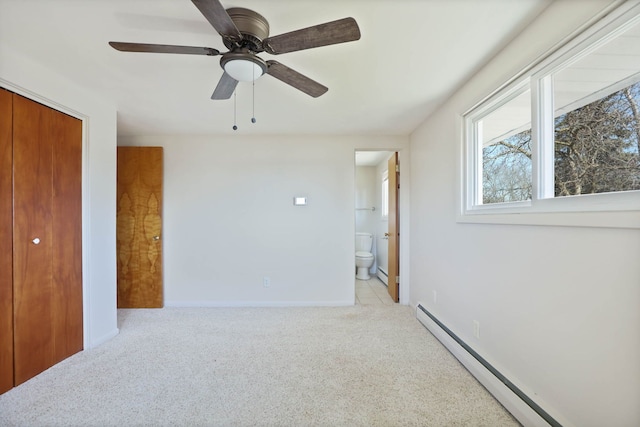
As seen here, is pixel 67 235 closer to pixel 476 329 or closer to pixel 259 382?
pixel 259 382

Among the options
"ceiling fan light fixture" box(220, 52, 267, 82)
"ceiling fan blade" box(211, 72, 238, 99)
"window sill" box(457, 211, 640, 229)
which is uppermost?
"ceiling fan blade" box(211, 72, 238, 99)

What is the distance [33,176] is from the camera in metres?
1.88

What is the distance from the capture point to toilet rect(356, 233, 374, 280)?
465 centimetres

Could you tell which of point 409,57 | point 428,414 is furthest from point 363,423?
point 409,57

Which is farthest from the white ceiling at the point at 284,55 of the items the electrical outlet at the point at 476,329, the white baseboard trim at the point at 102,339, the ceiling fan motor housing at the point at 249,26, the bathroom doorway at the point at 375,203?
the white baseboard trim at the point at 102,339

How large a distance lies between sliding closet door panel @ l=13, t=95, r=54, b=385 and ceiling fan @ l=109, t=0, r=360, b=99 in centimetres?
123

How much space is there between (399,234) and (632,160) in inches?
96.5

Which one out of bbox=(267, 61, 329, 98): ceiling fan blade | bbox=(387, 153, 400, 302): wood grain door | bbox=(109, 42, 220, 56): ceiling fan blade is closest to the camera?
bbox=(109, 42, 220, 56): ceiling fan blade

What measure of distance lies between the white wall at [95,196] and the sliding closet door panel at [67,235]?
0.05 meters

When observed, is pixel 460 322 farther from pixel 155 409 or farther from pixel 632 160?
pixel 155 409

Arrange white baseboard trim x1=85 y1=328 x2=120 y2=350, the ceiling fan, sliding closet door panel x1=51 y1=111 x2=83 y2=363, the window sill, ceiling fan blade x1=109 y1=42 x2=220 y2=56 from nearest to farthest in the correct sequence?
the window sill
the ceiling fan
ceiling fan blade x1=109 y1=42 x2=220 y2=56
sliding closet door panel x1=51 y1=111 x2=83 y2=363
white baseboard trim x1=85 y1=328 x2=120 y2=350

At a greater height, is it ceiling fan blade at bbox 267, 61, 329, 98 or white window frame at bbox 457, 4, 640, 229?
ceiling fan blade at bbox 267, 61, 329, 98

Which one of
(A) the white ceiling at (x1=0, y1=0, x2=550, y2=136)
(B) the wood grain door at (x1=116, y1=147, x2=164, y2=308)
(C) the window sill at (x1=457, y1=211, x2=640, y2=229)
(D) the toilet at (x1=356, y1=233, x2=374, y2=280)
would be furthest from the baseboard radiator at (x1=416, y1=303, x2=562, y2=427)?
(B) the wood grain door at (x1=116, y1=147, x2=164, y2=308)

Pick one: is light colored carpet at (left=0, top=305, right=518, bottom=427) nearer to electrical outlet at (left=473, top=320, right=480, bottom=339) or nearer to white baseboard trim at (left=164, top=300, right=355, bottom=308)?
electrical outlet at (left=473, top=320, right=480, bottom=339)
